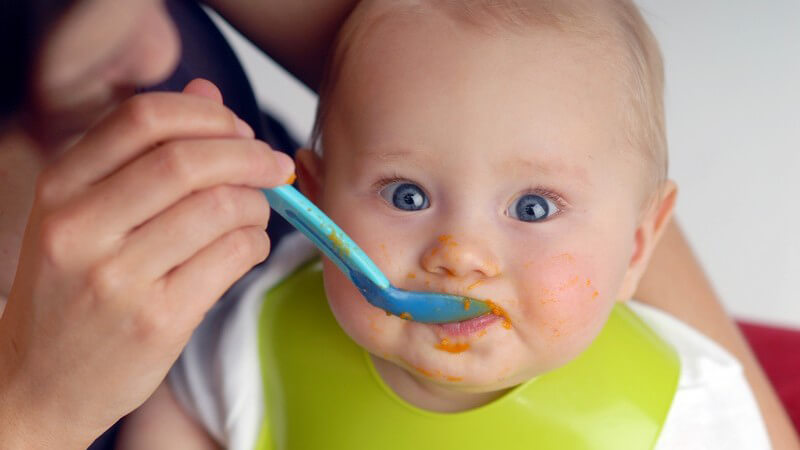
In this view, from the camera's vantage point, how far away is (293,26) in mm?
1031

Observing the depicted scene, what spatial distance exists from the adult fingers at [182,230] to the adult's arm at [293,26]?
1.27 ft

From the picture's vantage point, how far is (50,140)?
2.85ft

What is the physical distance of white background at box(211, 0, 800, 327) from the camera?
2059 mm

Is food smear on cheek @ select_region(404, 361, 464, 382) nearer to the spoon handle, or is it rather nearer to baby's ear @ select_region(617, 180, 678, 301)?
the spoon handle

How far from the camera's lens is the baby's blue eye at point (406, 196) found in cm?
82

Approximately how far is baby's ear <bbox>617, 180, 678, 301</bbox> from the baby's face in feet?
0.33

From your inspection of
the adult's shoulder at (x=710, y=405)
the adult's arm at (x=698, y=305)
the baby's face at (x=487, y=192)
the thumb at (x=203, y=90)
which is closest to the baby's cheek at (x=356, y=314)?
the baby's face at (x=487, y=192)

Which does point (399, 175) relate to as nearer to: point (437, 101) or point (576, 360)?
point (437, 101)

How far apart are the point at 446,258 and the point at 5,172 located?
387 millimetres

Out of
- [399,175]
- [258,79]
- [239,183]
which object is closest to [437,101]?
[399,175]

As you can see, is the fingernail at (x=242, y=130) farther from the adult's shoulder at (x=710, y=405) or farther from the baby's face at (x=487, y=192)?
the adult's shoulder at (x=710, y=405)

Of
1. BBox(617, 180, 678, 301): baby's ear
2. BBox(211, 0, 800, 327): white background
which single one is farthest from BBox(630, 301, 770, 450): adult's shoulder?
BBox(211, 0, 800, 327): white background

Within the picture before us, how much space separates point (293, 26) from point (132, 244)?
0.46 m

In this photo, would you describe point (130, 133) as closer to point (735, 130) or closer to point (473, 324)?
point (473, 324)
